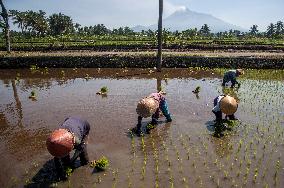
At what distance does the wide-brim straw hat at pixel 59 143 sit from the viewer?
681 centimetres

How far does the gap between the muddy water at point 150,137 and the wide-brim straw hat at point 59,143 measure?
1.07 meters

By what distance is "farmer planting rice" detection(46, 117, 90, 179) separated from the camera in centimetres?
685

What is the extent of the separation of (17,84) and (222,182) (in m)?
15.5

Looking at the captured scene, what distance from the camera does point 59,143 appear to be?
681 centimetres

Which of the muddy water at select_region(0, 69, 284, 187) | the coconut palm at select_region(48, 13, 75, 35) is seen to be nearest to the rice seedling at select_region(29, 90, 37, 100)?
the muddy water at select_region(0, 69, 284, 187)

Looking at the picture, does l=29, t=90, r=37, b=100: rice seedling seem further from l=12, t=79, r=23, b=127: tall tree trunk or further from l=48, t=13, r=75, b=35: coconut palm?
l=48, t=13, r=75, b=35: coconut palm

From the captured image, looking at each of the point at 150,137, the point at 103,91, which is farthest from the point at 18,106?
the point at 150,137

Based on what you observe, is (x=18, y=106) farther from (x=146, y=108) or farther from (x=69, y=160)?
(x=69, y=160)

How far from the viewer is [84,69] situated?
81.4 feet

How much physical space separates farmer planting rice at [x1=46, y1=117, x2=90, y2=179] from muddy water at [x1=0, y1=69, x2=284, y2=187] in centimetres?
34

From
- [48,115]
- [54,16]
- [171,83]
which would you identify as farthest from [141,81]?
[54,16]

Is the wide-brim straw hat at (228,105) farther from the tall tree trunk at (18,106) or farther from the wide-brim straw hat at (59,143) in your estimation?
the tall tree trunk at (18,106)

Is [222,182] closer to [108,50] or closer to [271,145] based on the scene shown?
[271,145]

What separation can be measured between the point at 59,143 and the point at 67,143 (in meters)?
0.19
